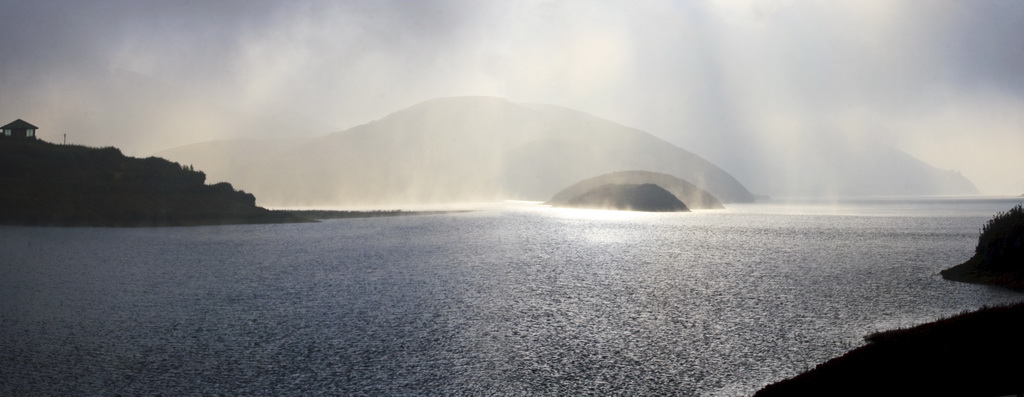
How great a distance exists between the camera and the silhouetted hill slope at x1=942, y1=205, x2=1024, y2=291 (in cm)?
3822

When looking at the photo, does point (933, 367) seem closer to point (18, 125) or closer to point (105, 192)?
point (105, 192)

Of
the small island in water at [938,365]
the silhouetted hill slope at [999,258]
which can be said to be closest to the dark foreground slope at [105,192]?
the silhouetted hill slope at [999,258]

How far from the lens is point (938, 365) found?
1500 cm

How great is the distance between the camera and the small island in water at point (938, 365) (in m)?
13.8

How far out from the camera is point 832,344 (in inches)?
845

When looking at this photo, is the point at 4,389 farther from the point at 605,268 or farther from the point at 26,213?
the point at 26,213

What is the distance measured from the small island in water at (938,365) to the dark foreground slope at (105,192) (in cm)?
11033

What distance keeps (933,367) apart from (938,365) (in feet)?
0.82

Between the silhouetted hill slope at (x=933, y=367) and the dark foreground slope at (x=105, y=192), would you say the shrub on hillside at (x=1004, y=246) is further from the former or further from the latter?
the dark foreground slope at (x=105, y=192)

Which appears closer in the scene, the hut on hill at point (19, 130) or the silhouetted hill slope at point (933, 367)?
the silhouetted hill slope at point (933, 367)

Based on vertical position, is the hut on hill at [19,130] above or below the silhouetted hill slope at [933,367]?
above

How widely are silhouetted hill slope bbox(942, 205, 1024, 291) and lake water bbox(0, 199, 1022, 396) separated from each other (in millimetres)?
2397

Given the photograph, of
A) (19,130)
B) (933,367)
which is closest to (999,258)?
(933,367)

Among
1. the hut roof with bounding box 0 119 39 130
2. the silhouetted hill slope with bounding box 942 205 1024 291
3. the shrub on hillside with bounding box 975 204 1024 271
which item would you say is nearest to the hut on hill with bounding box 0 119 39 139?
the hut roof with bounding box 0 119 39 130
